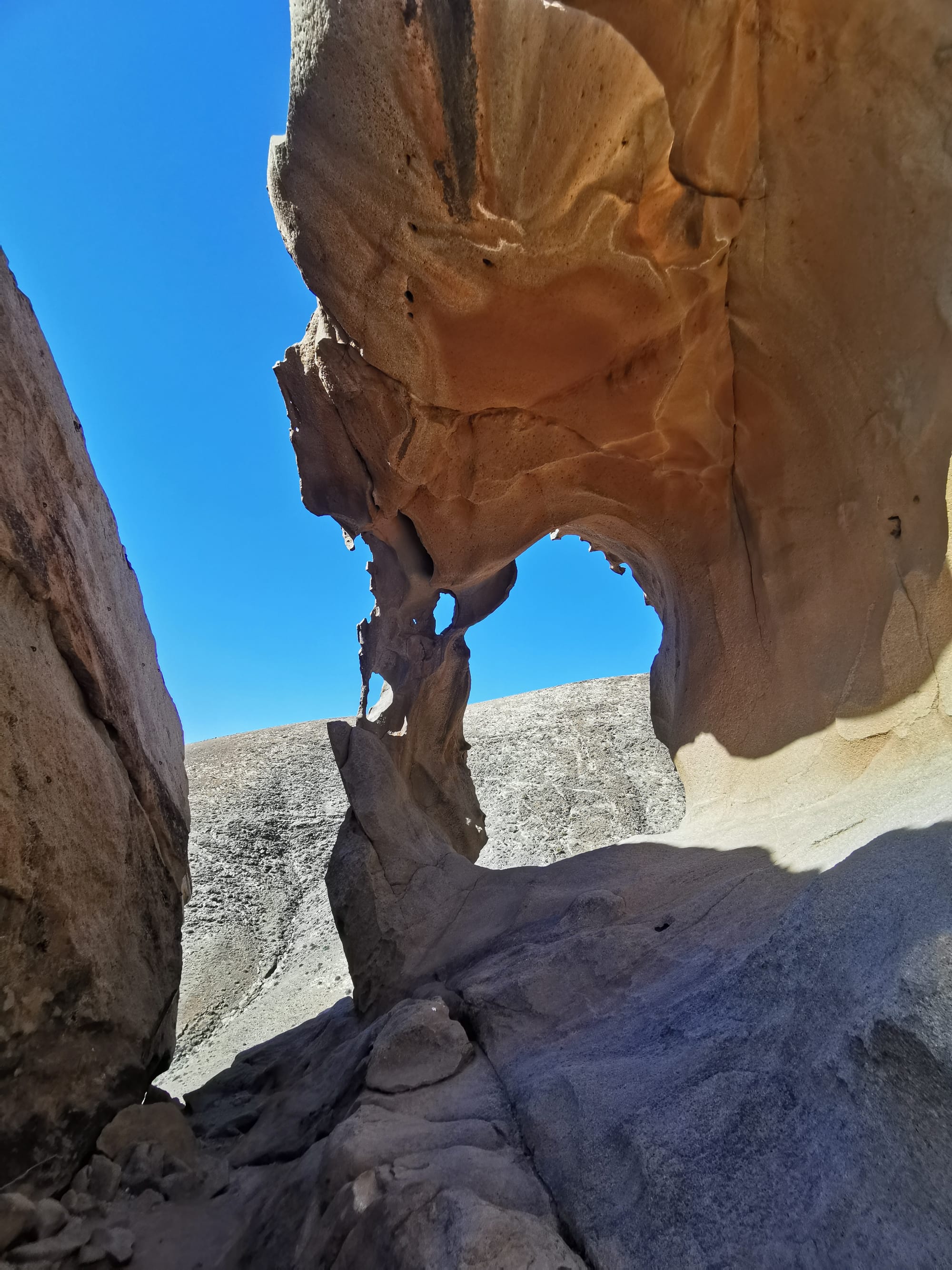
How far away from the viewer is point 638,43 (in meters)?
2.51

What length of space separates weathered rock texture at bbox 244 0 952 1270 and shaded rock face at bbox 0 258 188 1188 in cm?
64

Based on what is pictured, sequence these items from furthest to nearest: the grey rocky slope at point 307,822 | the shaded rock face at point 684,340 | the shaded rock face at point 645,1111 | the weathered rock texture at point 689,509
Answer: the grey rocky slope at point 307,822 → the shaded rock face at point 684,340 → the weathered rock texture at point 689,509 → the shaded rock face at point 645,1111

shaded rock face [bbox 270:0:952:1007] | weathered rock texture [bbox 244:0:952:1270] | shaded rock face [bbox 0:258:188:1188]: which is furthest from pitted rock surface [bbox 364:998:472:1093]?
shaded rock face [bbox 0:258:188:1188]

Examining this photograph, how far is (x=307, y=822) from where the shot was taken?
958 cm

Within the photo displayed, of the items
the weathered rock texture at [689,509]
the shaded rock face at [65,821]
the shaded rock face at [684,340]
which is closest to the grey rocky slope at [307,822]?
the shaded rock face at [65,821]

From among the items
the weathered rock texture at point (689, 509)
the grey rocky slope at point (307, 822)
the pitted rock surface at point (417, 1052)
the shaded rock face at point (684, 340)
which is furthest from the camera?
the grey rocky slope at point (307, 822)

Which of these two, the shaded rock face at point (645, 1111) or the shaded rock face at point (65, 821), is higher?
the shaded rock face at point (65, 821)

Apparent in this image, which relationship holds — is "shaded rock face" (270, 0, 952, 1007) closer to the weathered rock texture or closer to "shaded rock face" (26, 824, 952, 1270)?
the weathered rock texture

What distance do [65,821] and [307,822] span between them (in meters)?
7.49

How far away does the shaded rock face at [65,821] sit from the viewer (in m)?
2.14

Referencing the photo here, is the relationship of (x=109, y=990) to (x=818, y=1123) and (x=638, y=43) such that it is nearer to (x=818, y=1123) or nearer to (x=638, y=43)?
(x=818, y=1123)

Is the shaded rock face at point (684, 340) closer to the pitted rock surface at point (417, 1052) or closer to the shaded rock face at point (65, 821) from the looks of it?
the pitted rock surface at point (417, 1052)

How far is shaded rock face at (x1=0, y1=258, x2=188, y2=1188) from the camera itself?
214 cm

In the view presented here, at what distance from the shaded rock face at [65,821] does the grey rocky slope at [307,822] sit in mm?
3658
